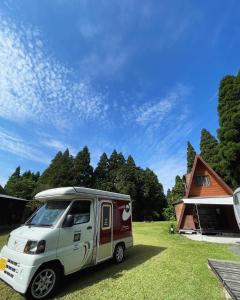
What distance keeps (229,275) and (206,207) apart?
14153mm

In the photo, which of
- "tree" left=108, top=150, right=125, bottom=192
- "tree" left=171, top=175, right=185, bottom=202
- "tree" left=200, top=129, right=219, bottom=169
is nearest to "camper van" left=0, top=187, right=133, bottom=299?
"tree" left=200, top=129, right=219, bottom=169

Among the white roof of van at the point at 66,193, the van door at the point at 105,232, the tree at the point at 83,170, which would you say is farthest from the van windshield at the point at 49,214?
the tree at the point at 83,170

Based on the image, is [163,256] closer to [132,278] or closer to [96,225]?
[132,278]

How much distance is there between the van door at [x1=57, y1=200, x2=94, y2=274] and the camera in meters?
5.23

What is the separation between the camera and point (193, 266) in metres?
7.24

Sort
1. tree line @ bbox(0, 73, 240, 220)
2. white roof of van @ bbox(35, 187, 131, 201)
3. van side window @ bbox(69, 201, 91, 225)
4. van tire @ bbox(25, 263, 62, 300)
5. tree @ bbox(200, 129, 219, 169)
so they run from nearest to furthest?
1. van tire @ bbox(25, 263, 62, 300)
2. white roof of van @ bbox(35, 187, 131, 201)
3. van side window @ bbox(69, 201, 91, 225)
4. tree @ bbox(200, 129, 219, 169)
5. tree line @ bbox(0, 73, 240, 220)

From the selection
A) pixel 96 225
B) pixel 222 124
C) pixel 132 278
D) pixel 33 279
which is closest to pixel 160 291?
pixel 132 278

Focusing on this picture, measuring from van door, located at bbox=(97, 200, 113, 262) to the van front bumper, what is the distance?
2.54 m

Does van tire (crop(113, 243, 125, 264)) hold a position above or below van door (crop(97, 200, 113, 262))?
below

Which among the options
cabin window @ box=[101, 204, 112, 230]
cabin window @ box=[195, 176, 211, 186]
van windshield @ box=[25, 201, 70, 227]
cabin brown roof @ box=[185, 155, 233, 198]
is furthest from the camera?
cabin window @ box=[195, 176, 211, 186]

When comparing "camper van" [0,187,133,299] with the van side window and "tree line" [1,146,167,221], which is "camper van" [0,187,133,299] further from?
"tree line" [1,146,167,221]

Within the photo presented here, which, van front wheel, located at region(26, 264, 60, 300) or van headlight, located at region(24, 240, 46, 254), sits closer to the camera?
van front wheel, located at region(26, 264, 60, 300)

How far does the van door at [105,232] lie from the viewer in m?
6.59

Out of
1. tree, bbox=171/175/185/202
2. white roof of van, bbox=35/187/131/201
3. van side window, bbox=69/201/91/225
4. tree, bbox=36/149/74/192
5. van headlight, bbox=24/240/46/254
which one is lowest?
van headlight, bbox=24/240/46/254
